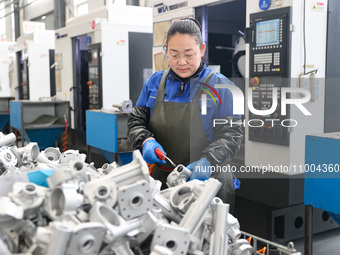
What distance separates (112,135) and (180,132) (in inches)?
76.1

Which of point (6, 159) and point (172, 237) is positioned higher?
point (6, 159)

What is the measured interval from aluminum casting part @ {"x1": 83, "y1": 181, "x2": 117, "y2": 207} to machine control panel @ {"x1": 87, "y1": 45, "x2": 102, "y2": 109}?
3.87 meters

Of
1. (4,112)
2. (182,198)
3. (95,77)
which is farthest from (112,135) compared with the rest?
(4,112)

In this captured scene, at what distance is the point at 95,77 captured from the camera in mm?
4980

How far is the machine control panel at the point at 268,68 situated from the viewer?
2877mm

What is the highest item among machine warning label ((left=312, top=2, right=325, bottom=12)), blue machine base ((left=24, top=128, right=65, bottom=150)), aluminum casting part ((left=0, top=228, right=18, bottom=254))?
machine warning label ((left=312, top=2, right=325, bottom=12))

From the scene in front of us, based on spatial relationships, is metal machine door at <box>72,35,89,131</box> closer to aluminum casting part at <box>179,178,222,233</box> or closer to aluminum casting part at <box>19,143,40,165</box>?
aluminum casting part at <box>19,143,40,165</box>

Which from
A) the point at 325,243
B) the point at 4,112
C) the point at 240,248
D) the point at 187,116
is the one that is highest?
the point at 187,116

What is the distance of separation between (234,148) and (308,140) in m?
0.77

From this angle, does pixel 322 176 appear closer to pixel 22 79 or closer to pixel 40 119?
pixel 40 119

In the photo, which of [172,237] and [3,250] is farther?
[172,237]

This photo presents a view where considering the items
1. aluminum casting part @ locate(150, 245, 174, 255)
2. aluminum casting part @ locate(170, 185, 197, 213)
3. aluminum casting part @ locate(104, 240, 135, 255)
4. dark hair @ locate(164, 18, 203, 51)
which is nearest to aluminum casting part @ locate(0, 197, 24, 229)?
aluminum casting part @ locate(104, 240, 135, 255)

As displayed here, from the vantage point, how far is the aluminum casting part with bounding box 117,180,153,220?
1.07m

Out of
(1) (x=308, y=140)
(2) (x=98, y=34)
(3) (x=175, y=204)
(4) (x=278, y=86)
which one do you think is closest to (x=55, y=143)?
(2) (x=98, y=34)
